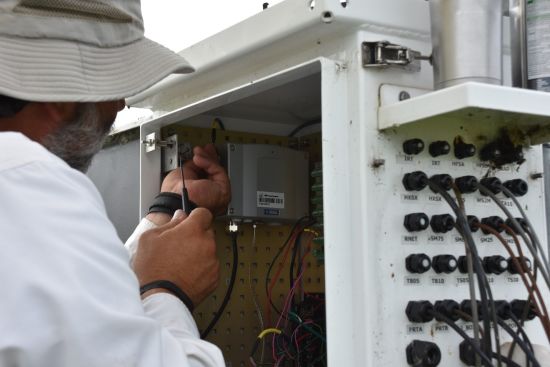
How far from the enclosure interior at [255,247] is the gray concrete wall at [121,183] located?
380 mm

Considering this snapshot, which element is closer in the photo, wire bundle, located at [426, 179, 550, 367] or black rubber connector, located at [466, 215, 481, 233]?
wire bundle, located at [426, 179, 550, 367]

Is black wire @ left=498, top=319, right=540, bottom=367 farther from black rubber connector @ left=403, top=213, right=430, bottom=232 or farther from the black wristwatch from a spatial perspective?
the black wristwatch

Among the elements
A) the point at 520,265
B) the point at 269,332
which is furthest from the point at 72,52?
the point at 269,332

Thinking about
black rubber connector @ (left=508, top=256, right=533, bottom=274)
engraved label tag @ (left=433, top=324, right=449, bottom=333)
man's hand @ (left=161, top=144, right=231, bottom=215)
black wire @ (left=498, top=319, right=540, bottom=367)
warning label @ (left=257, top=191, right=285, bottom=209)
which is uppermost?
man's hand @ (left=161, top=144, right=231, bottom=215)

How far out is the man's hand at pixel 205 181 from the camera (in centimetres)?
165

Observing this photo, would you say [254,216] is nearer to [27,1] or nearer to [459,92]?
[459,92]

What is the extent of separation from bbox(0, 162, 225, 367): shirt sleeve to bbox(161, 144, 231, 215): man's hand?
78 centimetres

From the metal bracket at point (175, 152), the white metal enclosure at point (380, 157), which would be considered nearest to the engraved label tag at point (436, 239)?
the white metal enclosure at point (380, 157)

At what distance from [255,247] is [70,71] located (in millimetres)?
947

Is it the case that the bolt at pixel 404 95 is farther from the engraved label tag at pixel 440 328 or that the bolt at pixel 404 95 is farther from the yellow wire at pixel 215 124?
the yellow wire at pixel 215 124

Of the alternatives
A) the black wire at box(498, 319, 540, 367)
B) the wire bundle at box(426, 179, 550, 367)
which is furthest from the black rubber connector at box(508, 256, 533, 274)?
the black wire at box(498, 319, 540, 367)

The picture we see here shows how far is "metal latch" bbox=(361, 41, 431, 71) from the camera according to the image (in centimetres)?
119

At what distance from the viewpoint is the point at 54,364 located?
0.75 metres

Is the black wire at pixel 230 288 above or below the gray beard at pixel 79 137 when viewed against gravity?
below
